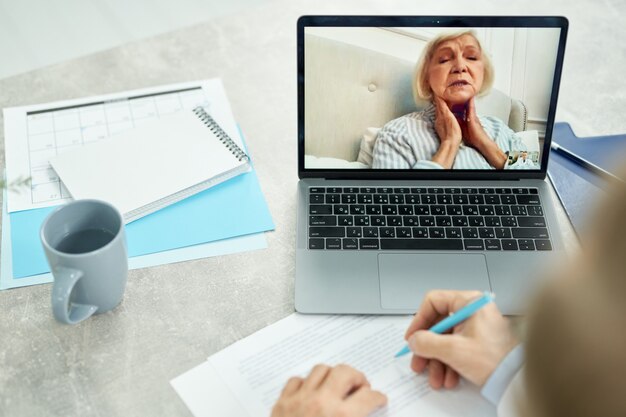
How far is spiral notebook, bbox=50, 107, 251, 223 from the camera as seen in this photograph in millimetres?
1044

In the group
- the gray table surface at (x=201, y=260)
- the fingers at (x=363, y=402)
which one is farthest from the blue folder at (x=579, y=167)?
the fingers at (x=363, y=402)

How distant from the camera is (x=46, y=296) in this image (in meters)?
0.95

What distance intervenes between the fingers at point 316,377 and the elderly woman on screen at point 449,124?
333 mm

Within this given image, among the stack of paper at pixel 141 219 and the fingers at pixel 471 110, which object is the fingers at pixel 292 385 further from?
the fingers at pixel 471 110

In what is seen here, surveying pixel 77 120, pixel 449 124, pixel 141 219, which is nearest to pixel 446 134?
pixel 449 124

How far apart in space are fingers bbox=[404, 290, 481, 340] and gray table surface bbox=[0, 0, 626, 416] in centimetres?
18

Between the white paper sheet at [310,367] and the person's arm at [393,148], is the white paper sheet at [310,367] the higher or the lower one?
the lower one

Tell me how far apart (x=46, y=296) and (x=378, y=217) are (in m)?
0.47

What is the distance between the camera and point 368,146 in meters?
1.03

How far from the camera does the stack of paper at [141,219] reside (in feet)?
3.28

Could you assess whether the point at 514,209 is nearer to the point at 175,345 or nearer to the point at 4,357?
the point at 175,345

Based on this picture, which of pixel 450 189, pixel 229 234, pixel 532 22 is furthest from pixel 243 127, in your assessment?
pixel 532 22

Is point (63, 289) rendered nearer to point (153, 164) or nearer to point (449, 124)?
point (153, 164)

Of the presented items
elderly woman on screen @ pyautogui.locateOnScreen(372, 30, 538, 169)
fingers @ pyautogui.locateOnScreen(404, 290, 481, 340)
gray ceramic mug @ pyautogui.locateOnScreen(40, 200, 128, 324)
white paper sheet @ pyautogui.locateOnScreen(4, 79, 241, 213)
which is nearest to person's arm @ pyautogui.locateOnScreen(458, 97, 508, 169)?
elderly woman on screen @ pyautogui.locateOnScreen(372, 30, 538, 169)
